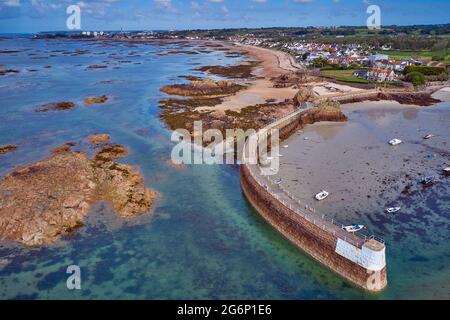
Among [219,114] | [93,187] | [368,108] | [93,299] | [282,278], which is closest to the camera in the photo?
[93,299]

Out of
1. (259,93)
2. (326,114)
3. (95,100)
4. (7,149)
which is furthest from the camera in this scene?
(259,93)

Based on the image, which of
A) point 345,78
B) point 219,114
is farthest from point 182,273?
point 345,78

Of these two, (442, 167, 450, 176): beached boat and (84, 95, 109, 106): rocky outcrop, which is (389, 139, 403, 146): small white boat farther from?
(84, 95, 109, 106): rocky outcrop

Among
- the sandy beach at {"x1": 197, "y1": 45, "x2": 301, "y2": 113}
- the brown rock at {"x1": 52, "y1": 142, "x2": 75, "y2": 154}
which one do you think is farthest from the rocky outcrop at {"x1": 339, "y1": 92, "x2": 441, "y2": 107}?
the brown rock at {"x1": 52, "y1": 142, "x2": 75, "y2": 154}

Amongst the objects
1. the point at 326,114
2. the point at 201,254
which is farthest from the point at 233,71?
the point at 201,254

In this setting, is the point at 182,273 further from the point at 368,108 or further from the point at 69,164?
the point at 368,108

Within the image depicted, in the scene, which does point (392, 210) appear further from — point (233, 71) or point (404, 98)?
point (233, 71)

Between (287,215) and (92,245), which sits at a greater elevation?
(287,215)

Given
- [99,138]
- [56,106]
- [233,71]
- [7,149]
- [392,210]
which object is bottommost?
[392,210]
